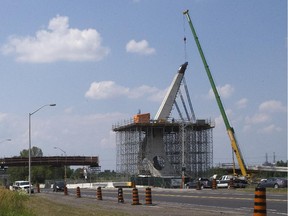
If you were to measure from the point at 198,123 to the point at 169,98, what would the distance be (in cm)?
751

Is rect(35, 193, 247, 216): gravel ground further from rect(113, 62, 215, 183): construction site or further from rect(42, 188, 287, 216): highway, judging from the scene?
rect(113, 62, 215, 183): construction site

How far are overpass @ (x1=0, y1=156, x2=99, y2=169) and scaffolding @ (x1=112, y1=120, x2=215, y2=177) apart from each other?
21986mm

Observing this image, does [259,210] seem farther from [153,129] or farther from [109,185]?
[153,129]

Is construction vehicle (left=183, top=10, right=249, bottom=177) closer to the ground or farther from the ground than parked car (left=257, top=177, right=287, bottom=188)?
farther from the ground

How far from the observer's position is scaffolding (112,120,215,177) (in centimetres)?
10756

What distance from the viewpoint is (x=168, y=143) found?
113 m

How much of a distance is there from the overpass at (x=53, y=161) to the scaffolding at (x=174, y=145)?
21986 millimetres

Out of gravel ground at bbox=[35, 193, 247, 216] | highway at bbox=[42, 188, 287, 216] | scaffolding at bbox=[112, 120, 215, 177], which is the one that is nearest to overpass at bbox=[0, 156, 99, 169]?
scaffolding at bbox=[112, 120, 215, 177]

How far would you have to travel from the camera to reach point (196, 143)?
365 feet

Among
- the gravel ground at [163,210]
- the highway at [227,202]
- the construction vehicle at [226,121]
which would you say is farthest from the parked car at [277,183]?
the construction vehicle at [226,121]

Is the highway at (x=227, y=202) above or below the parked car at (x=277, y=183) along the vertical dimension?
above

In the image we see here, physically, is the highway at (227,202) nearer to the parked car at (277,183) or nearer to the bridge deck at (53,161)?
the parked car at (277,183)

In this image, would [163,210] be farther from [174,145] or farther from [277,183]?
[174,145]

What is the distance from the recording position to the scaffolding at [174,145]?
353 ft
